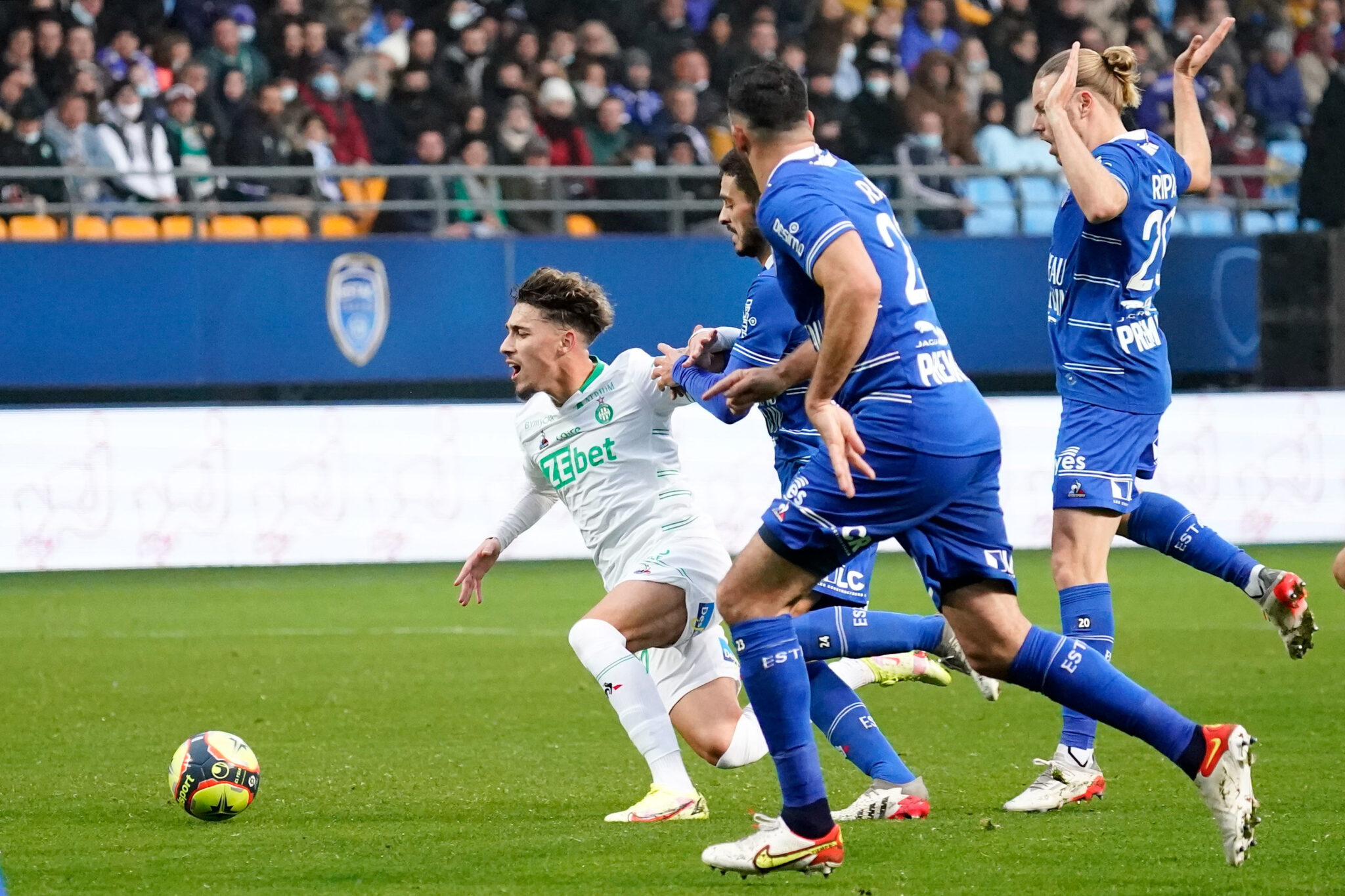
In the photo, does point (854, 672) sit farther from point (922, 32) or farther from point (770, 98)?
point (922, 32)

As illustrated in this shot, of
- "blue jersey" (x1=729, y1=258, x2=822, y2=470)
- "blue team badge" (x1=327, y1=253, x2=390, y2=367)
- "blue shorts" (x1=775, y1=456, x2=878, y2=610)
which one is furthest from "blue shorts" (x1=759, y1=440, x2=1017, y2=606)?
"blue team badge" (x1=327, y1=253, x2=390, y2=367)

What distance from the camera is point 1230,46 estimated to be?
2028 centimetres

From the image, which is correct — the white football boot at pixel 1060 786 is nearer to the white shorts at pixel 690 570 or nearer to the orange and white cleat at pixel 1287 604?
the orange and white cleat at pixel 1287 604

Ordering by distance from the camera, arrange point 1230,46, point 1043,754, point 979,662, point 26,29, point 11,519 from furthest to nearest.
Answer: point 1230,46
point 26,29
point 11,519
point 1043,754
point 979,662

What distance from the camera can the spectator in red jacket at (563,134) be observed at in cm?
1720

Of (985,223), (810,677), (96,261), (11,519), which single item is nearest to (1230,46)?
(985,223)

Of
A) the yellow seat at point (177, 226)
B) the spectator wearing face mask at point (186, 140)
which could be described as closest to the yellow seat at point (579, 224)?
the spectator wearing face mask at point (186, 140)

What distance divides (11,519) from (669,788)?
9.80 m

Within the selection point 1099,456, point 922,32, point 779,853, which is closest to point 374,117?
point 922,32

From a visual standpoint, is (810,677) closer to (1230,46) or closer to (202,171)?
(202,171)

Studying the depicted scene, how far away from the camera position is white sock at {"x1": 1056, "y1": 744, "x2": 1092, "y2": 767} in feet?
18.9

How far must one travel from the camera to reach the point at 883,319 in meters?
4.62

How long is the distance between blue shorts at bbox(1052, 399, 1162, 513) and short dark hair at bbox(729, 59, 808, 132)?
66.6 inches

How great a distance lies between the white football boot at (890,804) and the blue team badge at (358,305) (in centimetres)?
1110
